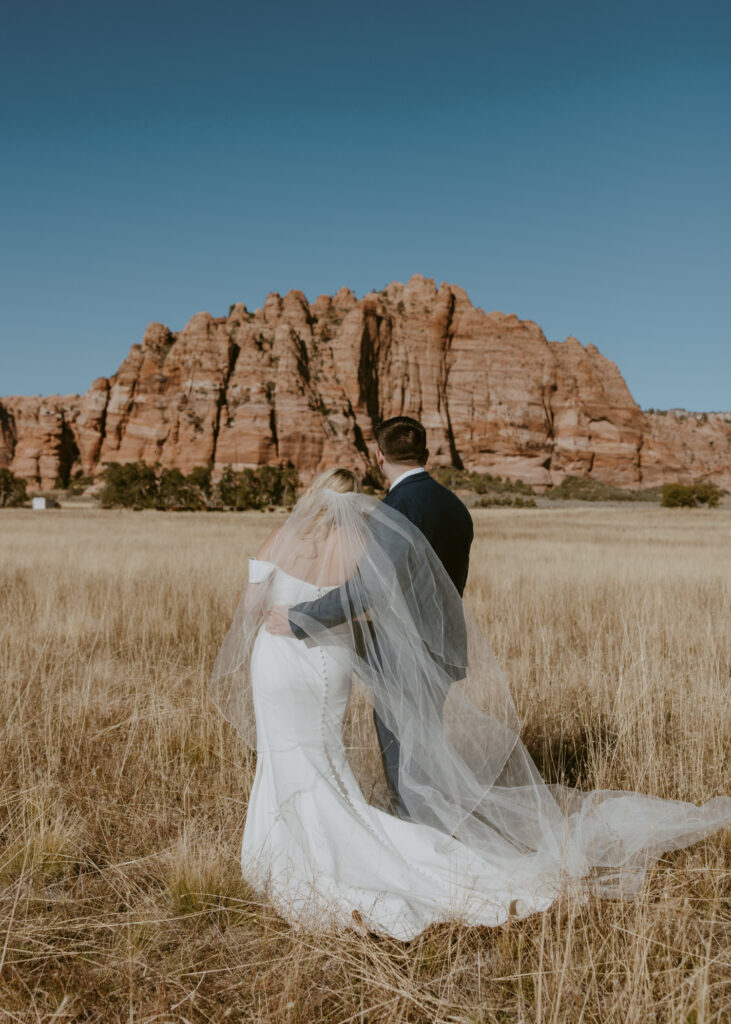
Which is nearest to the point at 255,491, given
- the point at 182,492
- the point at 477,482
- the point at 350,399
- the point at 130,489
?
the point at 182,492

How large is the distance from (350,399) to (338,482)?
367 ft

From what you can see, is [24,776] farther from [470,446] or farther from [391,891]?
[470,446]

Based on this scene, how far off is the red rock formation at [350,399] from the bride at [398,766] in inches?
3882

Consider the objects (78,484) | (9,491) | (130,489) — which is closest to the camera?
(130,489)

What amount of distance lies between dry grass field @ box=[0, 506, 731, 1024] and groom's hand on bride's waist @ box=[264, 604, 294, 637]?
985mm

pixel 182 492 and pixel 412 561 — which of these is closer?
pixel 412 561

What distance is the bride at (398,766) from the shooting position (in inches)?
99.3

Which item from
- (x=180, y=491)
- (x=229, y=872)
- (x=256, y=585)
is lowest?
(x=229, y=872)

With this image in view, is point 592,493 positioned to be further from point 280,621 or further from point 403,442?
point 280,621

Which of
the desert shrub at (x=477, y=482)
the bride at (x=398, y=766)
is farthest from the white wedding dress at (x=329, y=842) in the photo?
the desert shrub at (x=477, y=482)

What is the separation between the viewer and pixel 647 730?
4.15 meters

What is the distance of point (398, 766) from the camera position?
9.12ft

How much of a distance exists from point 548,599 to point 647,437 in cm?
12600

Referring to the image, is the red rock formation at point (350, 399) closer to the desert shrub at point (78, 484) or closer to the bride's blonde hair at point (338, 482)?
the desert shrub at point (78, 484)
